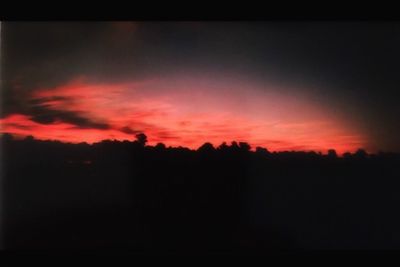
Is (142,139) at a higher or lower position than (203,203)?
higher

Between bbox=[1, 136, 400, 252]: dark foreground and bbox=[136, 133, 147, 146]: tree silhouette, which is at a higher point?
bbox=[136, 133, 147, 146]: tree silhouette

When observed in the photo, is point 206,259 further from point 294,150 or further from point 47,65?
point 47,65

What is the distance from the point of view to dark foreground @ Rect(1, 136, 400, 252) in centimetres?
274

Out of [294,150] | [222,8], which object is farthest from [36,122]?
[294,150]

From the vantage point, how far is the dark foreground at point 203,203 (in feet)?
8.99

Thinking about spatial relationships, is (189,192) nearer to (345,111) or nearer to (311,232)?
(311,232)

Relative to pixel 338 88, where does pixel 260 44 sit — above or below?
above

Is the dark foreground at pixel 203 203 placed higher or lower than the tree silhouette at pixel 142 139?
lower

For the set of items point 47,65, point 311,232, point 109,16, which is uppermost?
point 109,16

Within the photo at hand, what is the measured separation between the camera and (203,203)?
9.04ft

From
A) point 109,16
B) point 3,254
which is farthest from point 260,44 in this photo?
point 3,254

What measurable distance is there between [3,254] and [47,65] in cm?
156

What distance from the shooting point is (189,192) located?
2764 mm

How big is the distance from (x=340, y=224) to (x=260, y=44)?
62.3 inches
